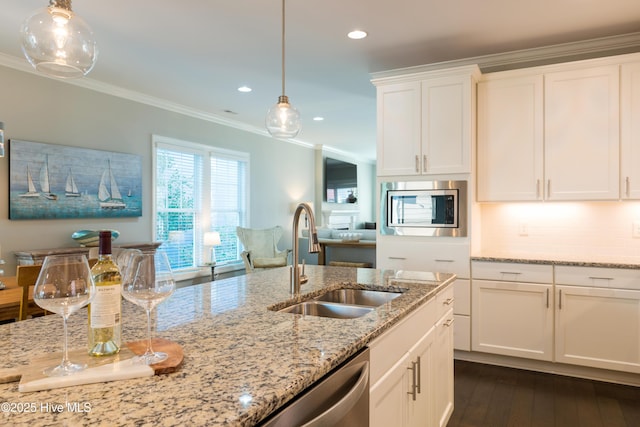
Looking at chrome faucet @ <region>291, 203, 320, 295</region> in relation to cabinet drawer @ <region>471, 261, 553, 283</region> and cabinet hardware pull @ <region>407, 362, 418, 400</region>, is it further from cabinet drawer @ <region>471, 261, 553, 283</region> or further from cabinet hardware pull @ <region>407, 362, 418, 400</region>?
cabinet drawer @ <region>471, 261, 553, 283</region>

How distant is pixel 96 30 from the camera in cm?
319

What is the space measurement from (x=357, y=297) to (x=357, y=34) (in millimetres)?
2129

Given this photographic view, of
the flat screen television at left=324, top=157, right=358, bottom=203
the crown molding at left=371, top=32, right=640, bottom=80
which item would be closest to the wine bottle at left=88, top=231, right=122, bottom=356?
the crown molding at left=371, top=32, right=640, bottom=80

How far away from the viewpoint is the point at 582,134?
3287mm

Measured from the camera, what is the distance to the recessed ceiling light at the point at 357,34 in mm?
3205

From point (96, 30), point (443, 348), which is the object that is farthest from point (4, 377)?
point (96, 30)

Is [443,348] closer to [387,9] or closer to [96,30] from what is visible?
[387,9]

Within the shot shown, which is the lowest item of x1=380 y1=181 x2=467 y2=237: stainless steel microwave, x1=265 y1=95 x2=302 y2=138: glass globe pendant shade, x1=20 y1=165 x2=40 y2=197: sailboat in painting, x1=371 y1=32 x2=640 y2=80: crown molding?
x1=380 y1=181 x2=467 y2=237: stainless steel microwave

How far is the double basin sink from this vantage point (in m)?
1.82

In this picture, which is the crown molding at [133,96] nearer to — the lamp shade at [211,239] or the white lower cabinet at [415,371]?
the lamp shade at [211,239]

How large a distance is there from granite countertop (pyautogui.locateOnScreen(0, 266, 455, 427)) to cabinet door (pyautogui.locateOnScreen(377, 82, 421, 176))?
6.53 ft

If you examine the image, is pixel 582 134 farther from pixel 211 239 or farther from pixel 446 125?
pixel 211 239

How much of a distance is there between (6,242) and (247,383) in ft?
12.8

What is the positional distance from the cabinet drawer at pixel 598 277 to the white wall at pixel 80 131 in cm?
432
